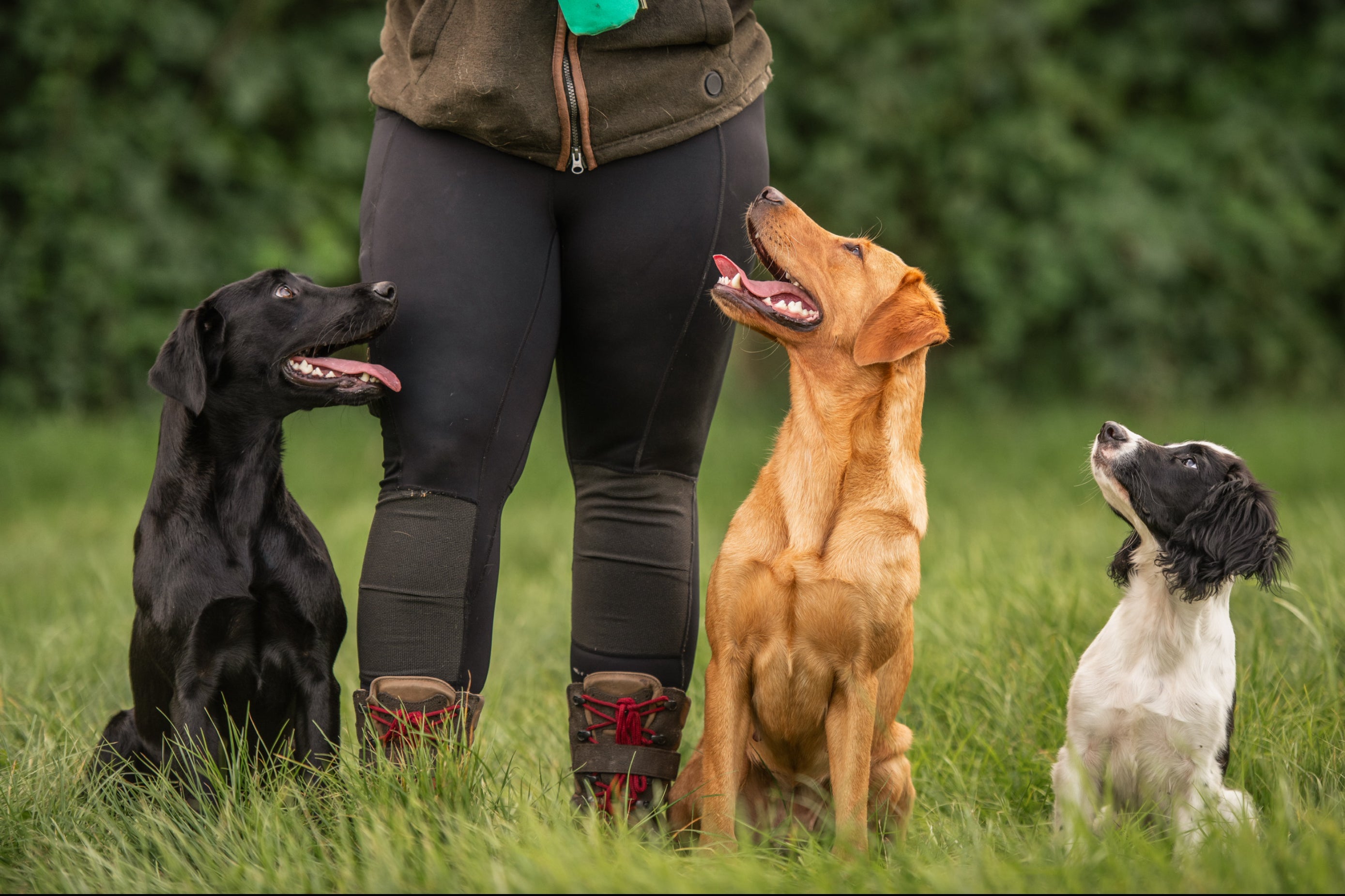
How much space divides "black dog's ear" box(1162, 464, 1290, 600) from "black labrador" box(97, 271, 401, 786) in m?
1.83

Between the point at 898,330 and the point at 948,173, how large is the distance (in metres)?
6.40

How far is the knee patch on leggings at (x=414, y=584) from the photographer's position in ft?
7.68

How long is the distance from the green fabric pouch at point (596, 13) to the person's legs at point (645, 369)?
275mm

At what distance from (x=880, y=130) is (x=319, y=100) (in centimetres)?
385

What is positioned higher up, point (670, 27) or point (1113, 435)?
point (670, 27)

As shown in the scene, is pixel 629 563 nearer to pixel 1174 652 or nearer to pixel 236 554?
pixel 236 554

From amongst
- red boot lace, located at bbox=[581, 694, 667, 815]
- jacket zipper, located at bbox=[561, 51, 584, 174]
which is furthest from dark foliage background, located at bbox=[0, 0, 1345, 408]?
red boot lace, located at bbox=[581, 694, 667, 815]

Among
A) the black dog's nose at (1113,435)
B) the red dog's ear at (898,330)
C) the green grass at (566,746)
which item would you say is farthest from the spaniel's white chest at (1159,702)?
the red dog's ear at (898,330)

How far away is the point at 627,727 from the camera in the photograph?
2.54 metres

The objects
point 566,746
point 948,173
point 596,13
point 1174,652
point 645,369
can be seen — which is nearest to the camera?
point 596,13

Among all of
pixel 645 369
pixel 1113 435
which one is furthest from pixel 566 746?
pixel 1113 435

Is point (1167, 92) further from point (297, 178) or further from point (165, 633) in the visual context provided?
point (165, 633)

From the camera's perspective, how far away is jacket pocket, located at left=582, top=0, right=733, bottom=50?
2.36 metres

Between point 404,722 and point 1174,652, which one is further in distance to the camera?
point 1174,652
